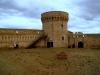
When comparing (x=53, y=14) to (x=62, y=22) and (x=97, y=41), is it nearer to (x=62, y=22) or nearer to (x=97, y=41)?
(x=62, y=22)

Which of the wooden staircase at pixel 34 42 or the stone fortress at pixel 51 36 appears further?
the wooden staircase at pixel 34 42

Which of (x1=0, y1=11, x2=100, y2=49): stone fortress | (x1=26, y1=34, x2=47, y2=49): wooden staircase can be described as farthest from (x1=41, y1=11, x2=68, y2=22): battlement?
(x1=26, y1=34, x2=47, y2=49): wooden staircase

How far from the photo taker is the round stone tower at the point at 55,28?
115 feet

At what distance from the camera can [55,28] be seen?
3494 centimetres

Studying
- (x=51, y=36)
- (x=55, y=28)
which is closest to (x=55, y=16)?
(x=55, y=28)

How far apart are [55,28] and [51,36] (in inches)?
89.9

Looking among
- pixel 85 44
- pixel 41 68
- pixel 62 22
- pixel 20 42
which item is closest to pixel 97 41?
pixel 85 44

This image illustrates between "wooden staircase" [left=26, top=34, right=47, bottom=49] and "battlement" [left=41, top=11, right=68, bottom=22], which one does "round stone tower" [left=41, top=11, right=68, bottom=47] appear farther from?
"wooden staircase" [left=26, top=34, right=47, bottom=49]

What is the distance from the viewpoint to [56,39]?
34.9 m

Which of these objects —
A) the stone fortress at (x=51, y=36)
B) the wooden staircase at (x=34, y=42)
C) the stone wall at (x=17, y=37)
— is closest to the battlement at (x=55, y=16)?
the stone fortress at (x=51, y=36)

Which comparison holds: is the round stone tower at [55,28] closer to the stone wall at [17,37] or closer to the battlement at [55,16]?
the battlement at [55,16]

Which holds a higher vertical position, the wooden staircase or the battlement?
the battlement

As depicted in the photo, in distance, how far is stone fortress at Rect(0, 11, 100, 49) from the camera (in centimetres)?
3247

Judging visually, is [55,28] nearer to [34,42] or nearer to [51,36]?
[51,36]
